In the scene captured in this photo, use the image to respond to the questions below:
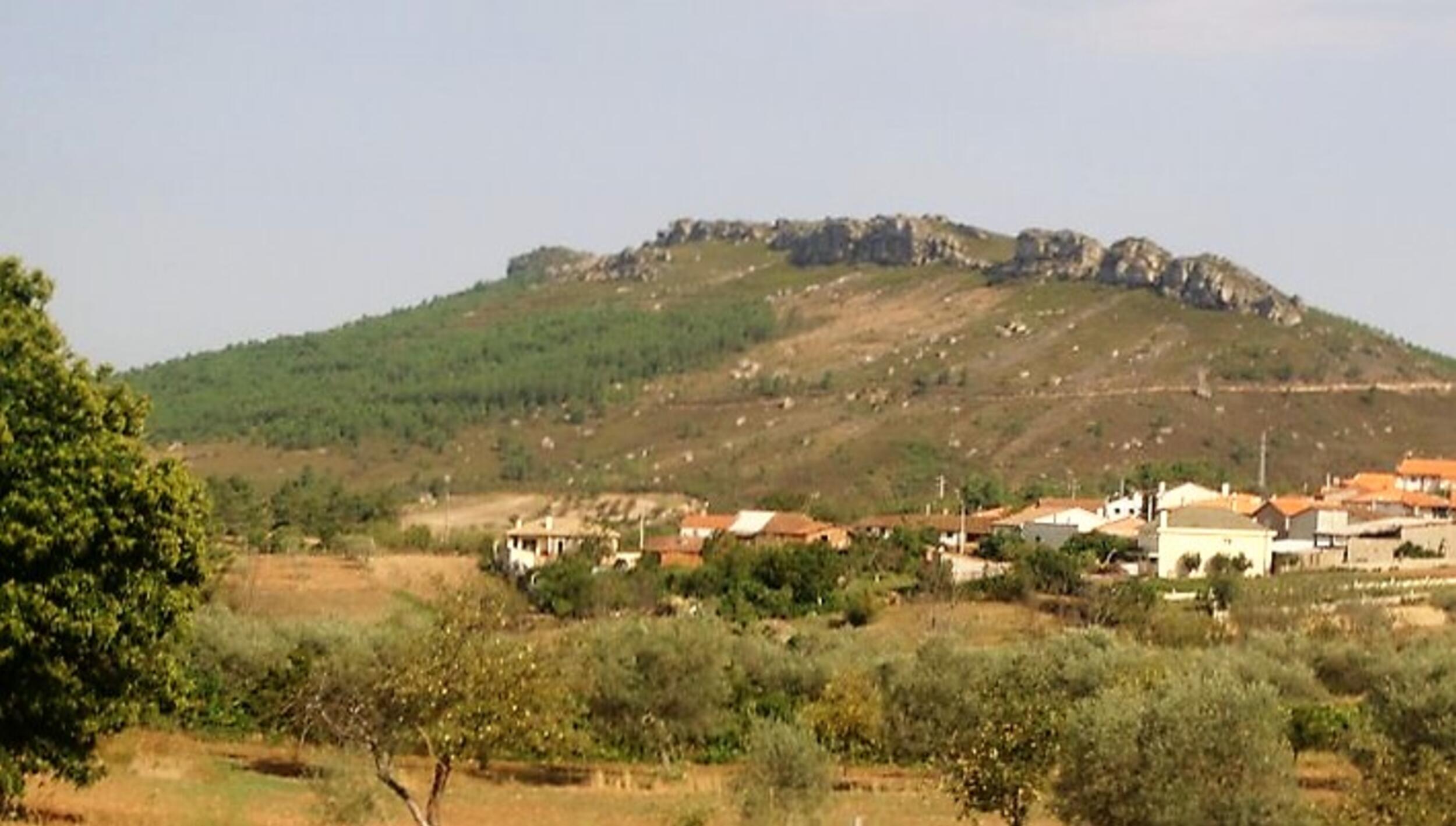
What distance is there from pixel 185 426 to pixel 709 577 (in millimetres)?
114533

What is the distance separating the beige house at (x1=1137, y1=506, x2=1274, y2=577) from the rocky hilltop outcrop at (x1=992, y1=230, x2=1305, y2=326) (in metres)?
84.2

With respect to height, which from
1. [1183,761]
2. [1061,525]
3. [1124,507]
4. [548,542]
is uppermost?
[1124,507]

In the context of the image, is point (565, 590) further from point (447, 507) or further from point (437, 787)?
point (447, 507)

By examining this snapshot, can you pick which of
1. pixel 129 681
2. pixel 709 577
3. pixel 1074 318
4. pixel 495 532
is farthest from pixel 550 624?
pixel 1074 318

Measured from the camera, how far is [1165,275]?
180 meters

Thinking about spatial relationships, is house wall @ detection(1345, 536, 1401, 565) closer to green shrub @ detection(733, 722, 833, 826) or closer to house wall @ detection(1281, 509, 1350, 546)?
house wall @ detection(1281, 509, 1350, 546)

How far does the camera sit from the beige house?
85.4 metres

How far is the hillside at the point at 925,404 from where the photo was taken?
138 m

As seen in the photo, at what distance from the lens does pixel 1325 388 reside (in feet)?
492

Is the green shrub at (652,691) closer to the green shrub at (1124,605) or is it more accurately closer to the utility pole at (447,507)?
the green shrub at (1124,605)

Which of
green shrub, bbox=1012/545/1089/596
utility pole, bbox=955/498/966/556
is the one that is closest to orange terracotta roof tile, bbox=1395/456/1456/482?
utility pole, bbox=955/498/966/556

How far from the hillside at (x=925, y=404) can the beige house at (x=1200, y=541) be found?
35.0 m

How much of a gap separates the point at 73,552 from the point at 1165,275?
166319mm

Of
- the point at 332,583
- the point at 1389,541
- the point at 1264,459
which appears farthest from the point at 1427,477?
the point at 332,583
